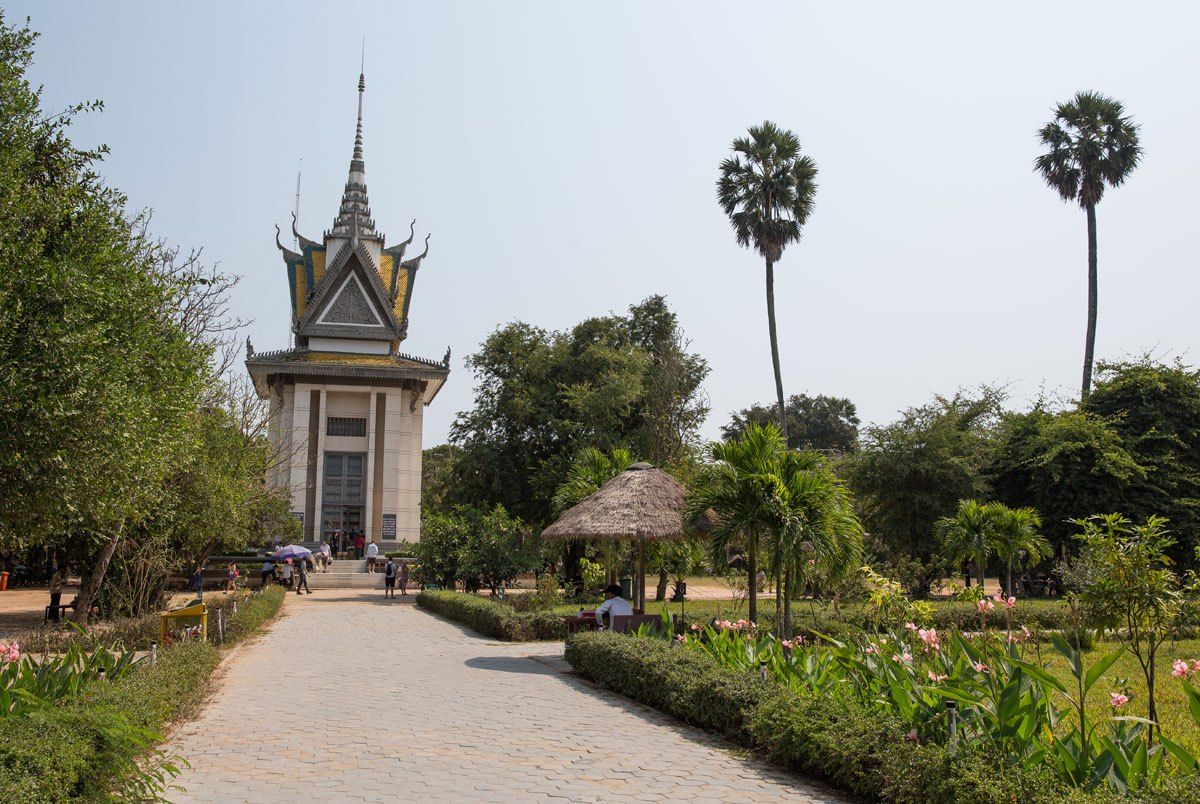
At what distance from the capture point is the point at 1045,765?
541 cm

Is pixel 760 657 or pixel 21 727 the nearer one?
pixel 21 727

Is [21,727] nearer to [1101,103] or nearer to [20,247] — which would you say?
[20,247]

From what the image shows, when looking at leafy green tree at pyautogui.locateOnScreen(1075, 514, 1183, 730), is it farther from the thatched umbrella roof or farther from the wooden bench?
the thatched umbrella roof

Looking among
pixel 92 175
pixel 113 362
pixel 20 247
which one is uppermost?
pixel 92 175

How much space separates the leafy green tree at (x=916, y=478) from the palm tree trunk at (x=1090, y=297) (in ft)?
19.2

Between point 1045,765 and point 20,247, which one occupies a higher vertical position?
point 20,247

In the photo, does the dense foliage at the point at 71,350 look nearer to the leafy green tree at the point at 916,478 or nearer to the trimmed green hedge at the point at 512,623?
the trimmed green hedge at the point at 512,623

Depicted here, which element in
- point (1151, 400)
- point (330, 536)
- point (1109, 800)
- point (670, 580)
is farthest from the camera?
point (330, 536)

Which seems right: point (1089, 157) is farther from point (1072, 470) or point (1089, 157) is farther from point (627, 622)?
point (627, 622)

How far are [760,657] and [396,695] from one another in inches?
167

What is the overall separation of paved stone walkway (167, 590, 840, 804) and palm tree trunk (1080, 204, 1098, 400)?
89.9ft

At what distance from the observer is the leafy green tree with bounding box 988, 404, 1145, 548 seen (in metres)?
27.8

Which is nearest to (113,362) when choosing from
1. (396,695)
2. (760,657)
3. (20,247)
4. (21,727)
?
(20,247)

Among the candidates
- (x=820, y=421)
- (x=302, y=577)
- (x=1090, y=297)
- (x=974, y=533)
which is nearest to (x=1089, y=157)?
(x=1090, y=297)
